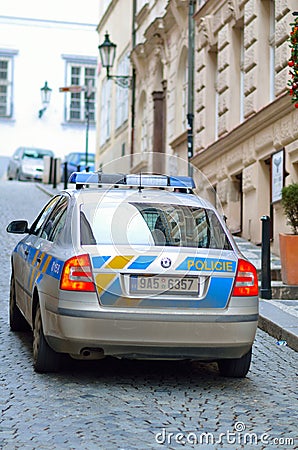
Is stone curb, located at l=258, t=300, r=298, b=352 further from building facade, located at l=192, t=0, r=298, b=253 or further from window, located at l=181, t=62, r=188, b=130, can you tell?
window, located at l=181, t=62, r=188, b=130

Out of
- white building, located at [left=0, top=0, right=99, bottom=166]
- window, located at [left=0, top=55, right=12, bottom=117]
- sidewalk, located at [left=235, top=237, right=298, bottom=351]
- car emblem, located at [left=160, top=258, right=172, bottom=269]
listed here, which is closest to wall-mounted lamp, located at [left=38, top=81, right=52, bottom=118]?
white building, located at [left=0, top=0, right=99, bottom=166]

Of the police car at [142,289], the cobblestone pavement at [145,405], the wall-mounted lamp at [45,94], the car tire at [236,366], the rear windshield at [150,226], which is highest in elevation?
the wall-mounted lamp at [45,94]

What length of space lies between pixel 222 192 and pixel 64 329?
1268 centimetres

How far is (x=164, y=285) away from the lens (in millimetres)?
7020

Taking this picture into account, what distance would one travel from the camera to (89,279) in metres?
7.00

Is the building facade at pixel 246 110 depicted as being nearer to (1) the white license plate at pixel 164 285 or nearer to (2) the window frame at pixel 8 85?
(1) the white license plate at pixel 164 285

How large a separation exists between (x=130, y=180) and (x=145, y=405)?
7.69ft

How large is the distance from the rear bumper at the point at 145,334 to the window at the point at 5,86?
43.6m

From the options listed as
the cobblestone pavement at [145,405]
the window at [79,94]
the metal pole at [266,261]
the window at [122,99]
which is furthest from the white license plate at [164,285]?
the window at [79,94]

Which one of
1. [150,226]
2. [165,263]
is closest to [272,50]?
[150,226]

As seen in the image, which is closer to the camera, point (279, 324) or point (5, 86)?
point (279, 324)

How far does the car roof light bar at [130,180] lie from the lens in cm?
829

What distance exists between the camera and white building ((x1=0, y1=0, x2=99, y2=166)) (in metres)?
49.9

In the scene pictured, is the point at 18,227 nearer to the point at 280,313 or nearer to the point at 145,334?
the point at 145,334
